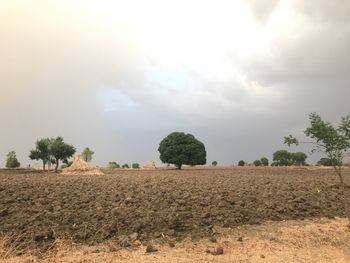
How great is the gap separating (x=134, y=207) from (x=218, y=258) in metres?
5.17

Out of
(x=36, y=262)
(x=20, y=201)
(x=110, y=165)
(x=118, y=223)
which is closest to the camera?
(x=36, y=262)

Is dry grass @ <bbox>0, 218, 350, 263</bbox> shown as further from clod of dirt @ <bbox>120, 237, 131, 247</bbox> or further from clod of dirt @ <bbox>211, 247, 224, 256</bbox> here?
clod of dirt @ <bbox>120, 237, 131, 247</bbox>

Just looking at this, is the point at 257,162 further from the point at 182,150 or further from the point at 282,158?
the point at 182,150

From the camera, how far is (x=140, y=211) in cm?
1470

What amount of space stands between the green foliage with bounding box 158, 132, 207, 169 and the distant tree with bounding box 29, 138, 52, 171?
66.1 feet

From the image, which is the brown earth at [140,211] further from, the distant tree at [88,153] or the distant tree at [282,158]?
the distant tree at [282,158]

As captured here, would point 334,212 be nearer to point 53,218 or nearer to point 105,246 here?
point 105,246

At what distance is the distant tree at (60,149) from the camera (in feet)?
222

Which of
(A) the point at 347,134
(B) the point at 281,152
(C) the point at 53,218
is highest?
(B) the point at 281,152

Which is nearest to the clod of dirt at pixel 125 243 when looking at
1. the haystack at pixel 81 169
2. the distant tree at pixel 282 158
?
the haystack at pixel 81 169

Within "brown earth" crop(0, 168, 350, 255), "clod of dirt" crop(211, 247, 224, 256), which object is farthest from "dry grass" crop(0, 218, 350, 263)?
"brown earth" crop(0, 168, 350, 255)

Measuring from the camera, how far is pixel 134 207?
15.3 meters

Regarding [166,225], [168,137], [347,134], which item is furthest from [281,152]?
[166,225]

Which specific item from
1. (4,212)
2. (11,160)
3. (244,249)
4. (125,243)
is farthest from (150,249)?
(11,160)
